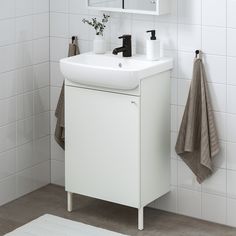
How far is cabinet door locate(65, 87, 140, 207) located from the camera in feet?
12.8

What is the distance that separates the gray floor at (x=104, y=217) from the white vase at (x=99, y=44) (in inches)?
38.4

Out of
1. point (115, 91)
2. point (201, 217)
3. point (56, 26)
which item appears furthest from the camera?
point (56, 26)

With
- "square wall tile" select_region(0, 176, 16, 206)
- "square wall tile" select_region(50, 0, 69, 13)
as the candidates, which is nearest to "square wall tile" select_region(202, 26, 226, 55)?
"square wall tile" select_region(50, 0, 69, 13)

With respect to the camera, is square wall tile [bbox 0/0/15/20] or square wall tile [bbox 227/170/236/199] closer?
square wall tile [bbox 227/170/236/199]

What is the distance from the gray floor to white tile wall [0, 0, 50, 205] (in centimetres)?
15

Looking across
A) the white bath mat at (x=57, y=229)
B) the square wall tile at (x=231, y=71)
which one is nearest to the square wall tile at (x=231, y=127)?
the square wall tile at (x=231, y=71)

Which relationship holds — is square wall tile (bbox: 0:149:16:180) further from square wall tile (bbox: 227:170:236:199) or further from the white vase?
square wall tile (bbox: 227:170:236:199)

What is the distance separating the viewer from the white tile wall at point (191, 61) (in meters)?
3.88

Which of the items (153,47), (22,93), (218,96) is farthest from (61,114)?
(218,96)

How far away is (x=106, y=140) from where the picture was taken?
3984mm

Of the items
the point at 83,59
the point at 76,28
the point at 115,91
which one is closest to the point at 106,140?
the point at 115,91

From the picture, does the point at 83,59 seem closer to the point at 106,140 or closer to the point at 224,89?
the point at 106,140

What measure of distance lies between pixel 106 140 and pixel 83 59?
1.82 ft

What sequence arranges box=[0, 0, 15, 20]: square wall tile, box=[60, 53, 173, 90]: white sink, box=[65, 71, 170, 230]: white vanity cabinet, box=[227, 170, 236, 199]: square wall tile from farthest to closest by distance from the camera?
box=[0, 0, 15, 20]: square wall tile < box=[227, 170, 236, 199]: square wall tile < box=[65, 71, 170, 230]: white vanity cabinet < box=[60, 53, 173, 90]: white sink
